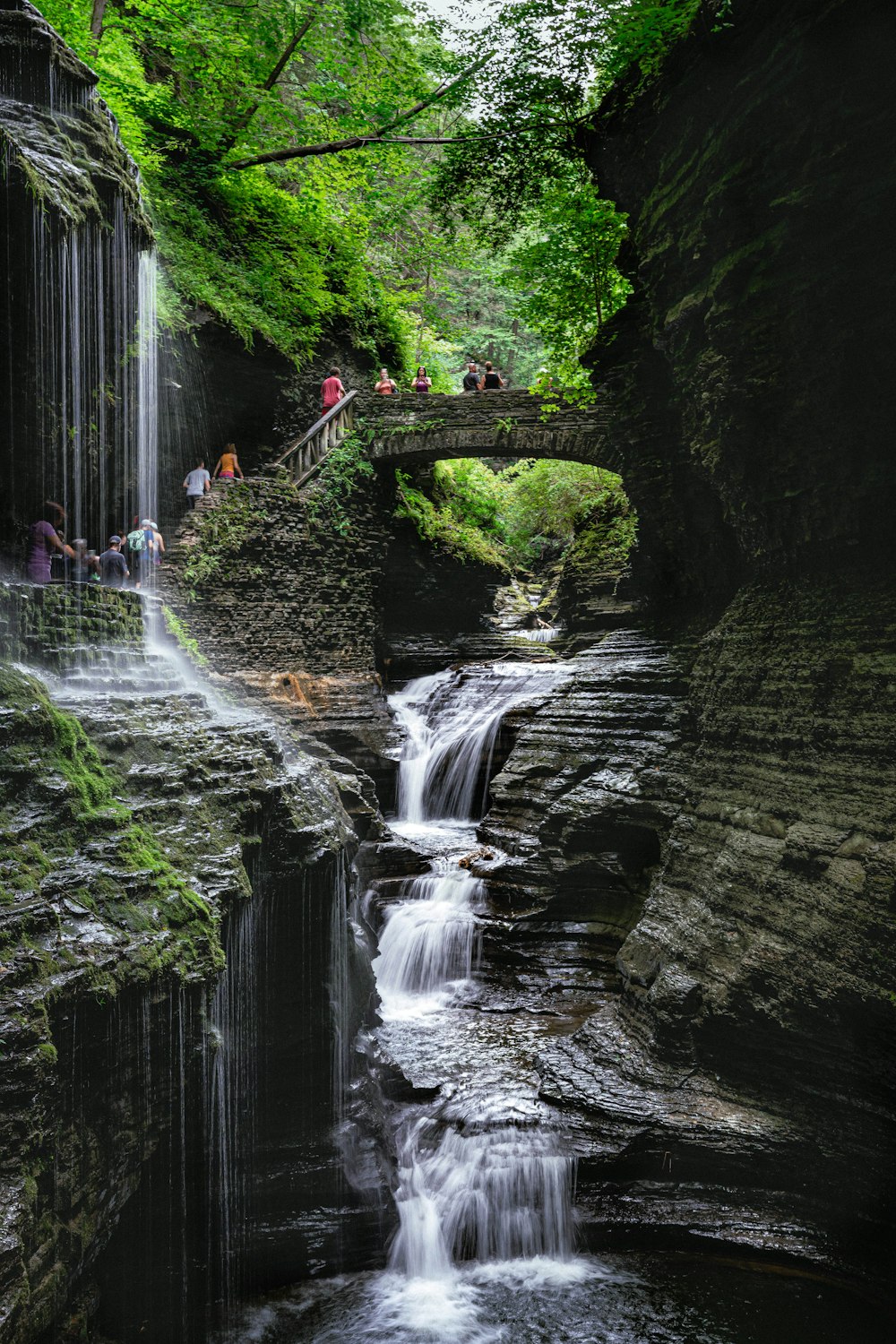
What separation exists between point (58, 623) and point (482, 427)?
10.7 meters

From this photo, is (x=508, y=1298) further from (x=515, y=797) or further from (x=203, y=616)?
(x=203, y=616)

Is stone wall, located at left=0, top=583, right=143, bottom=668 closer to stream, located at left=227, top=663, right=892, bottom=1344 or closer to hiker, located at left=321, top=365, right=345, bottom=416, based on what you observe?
stream, located at left=227, top=663, right=892, bottom=1344

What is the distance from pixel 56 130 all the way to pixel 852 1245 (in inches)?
380

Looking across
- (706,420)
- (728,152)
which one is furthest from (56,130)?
(706,420)

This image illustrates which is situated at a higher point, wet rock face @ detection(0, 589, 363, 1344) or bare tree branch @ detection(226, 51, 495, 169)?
bare tree branch @ detection(226, 51, 495, 169)

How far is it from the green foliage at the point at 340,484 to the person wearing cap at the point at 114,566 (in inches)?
212

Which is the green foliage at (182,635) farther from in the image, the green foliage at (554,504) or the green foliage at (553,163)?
the green foliage at (554,504)

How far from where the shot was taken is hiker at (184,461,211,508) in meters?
14.1

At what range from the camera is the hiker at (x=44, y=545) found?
784 cm

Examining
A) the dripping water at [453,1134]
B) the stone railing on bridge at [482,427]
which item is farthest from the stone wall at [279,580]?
the dripping water at [453,1134]

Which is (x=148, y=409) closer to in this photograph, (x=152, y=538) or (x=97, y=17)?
(x=152, y=538)

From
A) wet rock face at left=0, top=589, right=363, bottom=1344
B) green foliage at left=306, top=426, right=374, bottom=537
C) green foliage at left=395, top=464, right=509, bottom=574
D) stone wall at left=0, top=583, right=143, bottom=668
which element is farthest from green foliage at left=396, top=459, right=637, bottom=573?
wet rock face at left=0, top=589, right=363, bottom=1344

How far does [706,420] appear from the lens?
6820 millimetres

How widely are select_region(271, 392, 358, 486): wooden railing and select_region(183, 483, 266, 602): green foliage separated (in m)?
1.43
